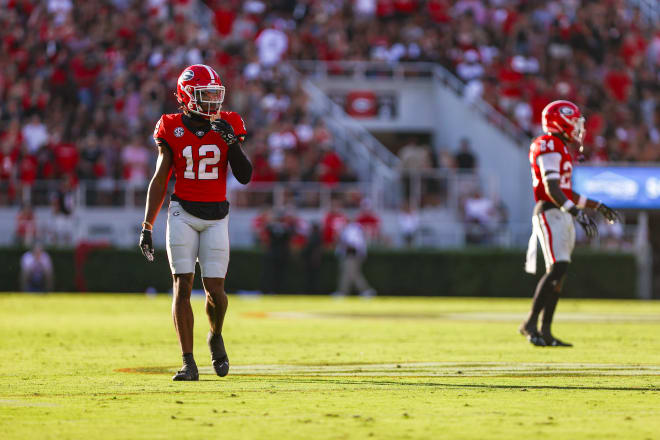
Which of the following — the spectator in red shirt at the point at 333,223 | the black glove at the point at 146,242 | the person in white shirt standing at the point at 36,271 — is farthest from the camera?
the spectator in red shirt at the point at 333,223

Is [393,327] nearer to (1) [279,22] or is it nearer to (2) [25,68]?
(2) [25,68]

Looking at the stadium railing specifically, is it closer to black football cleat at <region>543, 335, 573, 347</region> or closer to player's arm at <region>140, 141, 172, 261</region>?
black football cleat at <region>543, 335, 573, 347</region>

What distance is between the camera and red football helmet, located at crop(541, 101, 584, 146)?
12.8m

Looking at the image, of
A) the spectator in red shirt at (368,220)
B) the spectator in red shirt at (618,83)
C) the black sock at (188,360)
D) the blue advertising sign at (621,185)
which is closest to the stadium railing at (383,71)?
the spectator in red shirt at (618,83)

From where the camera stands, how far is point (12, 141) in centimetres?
2764

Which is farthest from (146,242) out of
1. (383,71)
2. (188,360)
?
(383,71)

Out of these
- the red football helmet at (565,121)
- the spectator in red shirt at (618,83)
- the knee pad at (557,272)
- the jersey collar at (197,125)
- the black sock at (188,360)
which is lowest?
the black sock at (188,360)

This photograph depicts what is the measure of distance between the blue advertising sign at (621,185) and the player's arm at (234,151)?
17264 mm

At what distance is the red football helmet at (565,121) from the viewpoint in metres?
12.8

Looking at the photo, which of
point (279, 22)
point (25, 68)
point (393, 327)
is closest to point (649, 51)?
point (279, 22)

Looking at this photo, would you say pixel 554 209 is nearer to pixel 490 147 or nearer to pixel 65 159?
pixel 65 159

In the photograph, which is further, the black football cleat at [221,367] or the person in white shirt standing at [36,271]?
the person in white shirt standing at [36,271]

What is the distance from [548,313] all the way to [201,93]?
4.78m

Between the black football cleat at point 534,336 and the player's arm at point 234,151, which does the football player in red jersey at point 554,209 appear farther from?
the player's arm at point 234,151
